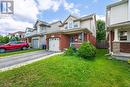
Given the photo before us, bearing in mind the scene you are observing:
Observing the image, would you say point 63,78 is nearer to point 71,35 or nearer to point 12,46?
point 71,35

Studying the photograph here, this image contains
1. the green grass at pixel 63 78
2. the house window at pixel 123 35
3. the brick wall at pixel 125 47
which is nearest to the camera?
the green grass at pixel 63 78

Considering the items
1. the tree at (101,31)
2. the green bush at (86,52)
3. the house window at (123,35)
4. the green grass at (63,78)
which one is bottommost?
the green grass at (63,78)

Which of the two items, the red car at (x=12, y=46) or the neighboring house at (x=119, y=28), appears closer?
the neighboring house at (x=119, y=28)

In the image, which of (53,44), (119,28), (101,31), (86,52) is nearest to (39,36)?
(53,44)

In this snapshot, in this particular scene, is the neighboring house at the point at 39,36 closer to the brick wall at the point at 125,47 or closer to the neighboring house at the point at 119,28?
the neighboring house at the point at 119,28

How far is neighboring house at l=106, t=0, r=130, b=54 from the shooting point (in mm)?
16062

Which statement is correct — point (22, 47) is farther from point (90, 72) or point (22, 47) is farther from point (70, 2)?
point (90, 72)

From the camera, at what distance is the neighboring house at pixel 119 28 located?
16.1 metres

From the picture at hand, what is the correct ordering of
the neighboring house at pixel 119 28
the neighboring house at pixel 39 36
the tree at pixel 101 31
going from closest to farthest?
1. the neighboring house at pixel 119 28
2. the neighboring house at pixel 39 36
3. the tree at pixel 101 31

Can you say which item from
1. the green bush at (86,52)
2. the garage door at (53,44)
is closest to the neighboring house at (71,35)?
the garage door at (53,44)

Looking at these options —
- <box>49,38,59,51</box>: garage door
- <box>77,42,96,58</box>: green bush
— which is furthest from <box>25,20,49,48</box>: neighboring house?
<box>77,42,96,58</box>: green bush

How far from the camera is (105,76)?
33.6ft

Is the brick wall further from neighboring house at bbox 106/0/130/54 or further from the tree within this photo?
the tree

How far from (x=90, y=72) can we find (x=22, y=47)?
22507 mm
